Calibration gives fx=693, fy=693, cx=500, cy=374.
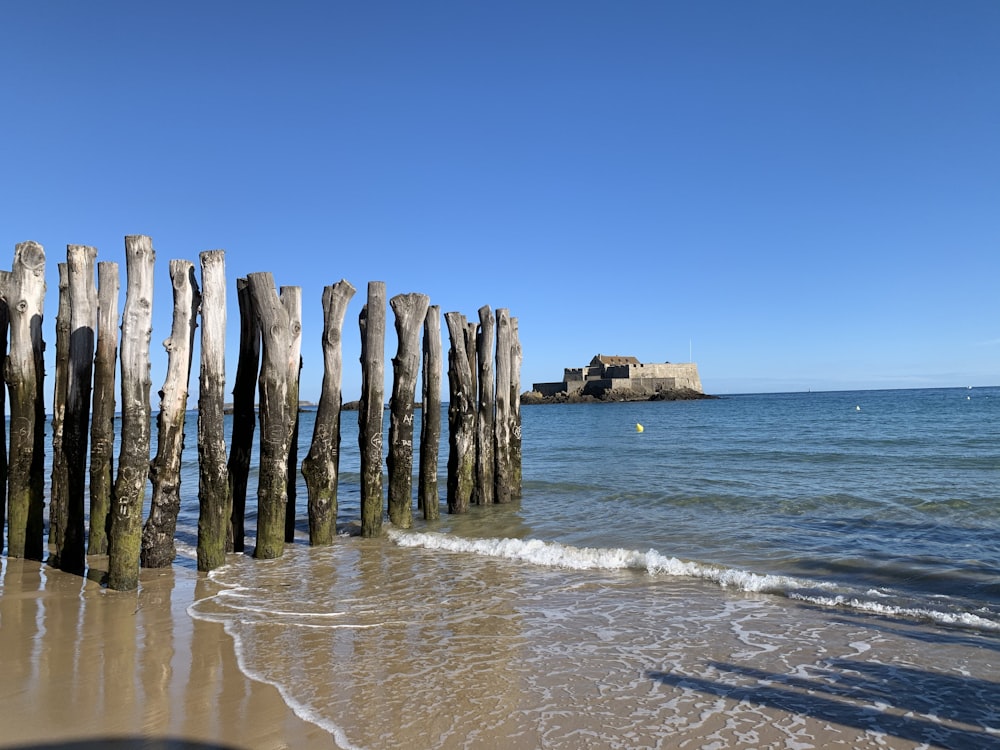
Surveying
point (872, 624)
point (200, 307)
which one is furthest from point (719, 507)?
point (200, 307)

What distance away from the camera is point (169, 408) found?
6.88m

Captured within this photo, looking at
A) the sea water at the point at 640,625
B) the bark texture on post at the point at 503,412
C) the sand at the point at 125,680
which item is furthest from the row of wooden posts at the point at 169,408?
the bark texture on post at the point at 503,412

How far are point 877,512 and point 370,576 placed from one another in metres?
8.58

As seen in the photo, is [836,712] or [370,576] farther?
[370,576]

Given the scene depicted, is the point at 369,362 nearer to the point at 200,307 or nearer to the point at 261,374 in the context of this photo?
the point at 261,374

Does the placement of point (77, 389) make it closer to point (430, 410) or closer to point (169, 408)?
point (169, 408)

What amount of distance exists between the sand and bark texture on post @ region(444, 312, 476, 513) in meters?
5.07

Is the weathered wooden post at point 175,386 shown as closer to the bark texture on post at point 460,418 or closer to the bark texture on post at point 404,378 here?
the bark texture on post at point 404,378

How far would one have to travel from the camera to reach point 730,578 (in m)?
7.11

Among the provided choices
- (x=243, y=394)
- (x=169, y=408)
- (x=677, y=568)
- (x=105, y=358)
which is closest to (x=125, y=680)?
(x=169, y=408)

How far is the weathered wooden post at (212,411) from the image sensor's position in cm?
700

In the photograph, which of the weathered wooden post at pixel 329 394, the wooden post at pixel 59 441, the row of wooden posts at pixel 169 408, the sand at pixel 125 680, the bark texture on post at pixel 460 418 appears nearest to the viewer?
the sand at pixel 125 680

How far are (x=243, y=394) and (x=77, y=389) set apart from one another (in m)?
1.71

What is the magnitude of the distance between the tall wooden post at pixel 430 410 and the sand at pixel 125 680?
173 inches
